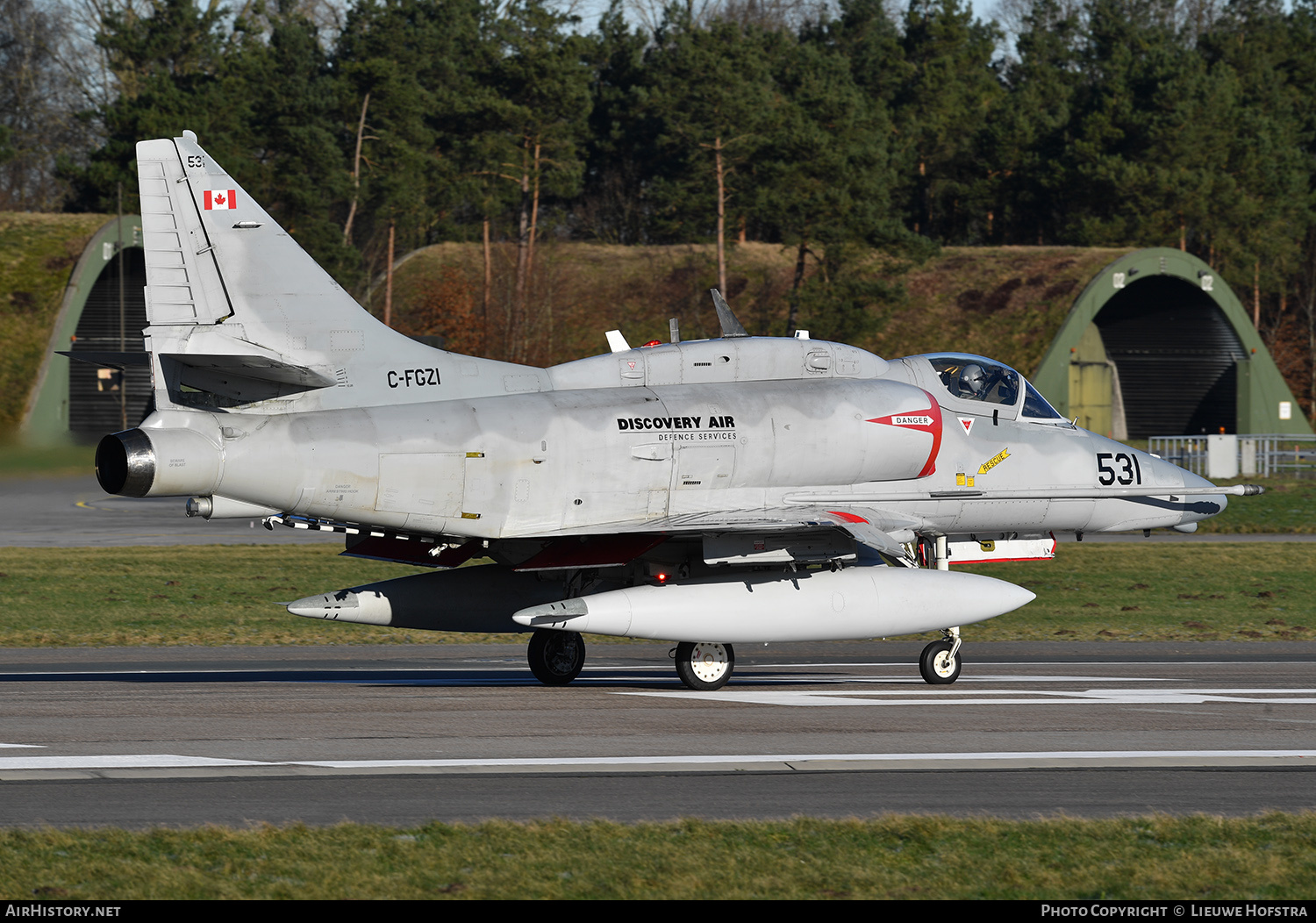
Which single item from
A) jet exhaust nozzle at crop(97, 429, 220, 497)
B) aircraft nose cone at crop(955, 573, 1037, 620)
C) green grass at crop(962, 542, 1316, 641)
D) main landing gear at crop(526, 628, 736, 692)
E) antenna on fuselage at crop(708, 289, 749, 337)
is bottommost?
green grass at crop(962, 542, 1316, 641)

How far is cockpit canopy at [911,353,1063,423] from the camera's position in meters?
17.6

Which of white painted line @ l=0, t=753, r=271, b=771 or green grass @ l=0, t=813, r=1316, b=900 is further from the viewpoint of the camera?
white painted line @ l=0, t=753, r=271, b=771

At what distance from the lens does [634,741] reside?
40.5 ft

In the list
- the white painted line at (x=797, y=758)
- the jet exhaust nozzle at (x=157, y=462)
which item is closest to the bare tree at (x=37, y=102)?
the jet exhaust nozzle at (x=157, y=462)

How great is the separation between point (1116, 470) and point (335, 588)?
14271 mm

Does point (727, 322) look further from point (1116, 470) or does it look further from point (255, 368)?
point (255, 368)

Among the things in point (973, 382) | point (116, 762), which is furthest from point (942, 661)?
point (116, 762)

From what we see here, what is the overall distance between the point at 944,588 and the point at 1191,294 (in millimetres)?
57374

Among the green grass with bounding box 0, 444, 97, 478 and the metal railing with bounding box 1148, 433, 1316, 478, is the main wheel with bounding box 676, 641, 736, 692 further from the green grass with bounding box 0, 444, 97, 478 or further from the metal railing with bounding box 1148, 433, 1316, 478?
the metal railing with bounding box 1148, 433, 1316, 478

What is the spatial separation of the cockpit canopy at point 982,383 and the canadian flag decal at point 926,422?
1064 mm

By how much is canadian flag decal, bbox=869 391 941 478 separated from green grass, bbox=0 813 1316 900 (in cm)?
746

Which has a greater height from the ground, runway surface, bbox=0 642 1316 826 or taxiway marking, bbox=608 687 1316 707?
runway surface, bbox=0 642 1316 826

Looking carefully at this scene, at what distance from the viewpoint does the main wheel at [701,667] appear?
1587 cm

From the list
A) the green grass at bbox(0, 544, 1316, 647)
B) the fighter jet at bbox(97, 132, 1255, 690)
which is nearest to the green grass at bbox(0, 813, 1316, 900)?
the fighter jet at bbox(97, 132, 1255, 690)
